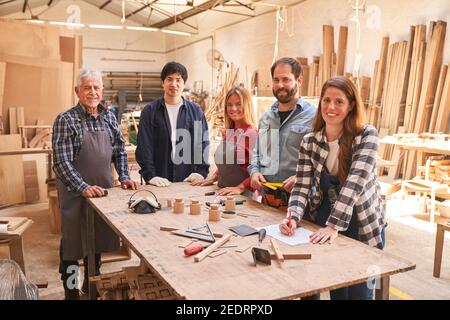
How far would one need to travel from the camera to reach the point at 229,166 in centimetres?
290

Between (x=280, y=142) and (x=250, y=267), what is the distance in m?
1.20

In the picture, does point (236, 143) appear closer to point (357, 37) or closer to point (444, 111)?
point (444, 111)

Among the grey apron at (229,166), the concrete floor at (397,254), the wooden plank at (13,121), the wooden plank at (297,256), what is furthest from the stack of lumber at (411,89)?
the wooden plank at (13,121)

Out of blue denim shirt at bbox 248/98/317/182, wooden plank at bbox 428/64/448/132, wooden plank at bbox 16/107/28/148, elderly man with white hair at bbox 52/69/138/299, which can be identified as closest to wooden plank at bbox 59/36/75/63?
wooden plank at bbox 16/107/28/148

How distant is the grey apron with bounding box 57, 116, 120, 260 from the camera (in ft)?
9.32

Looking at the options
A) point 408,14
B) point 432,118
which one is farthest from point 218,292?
point 408,14

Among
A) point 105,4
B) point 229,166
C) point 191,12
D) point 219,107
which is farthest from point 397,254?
point 105,4

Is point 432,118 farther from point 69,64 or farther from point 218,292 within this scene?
point 218,292

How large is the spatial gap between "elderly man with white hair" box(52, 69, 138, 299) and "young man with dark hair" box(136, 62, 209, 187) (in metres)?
0.19

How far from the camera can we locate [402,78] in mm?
6875

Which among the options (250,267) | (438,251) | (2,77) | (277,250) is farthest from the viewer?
(2,77)

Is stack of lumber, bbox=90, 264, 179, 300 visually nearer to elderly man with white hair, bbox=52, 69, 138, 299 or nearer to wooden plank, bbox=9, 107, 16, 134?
elderly man with white hair, bbox=52, 69, 138, 299

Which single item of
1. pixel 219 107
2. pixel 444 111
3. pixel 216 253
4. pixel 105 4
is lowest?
pixel 216 253

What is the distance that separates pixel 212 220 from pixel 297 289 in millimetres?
869
